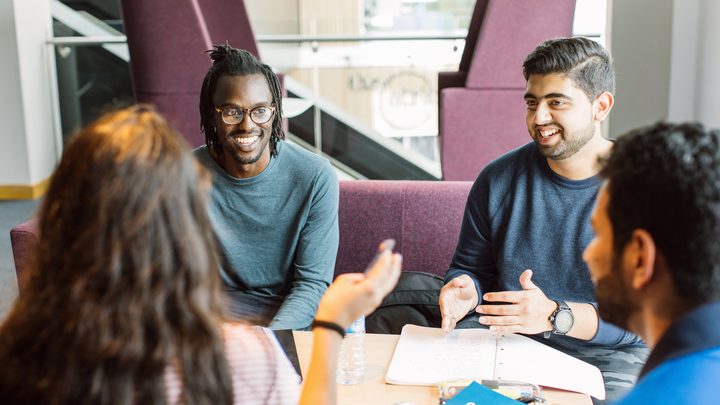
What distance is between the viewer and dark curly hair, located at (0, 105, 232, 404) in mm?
888

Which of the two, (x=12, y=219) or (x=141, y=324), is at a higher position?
(x=141, y=324)

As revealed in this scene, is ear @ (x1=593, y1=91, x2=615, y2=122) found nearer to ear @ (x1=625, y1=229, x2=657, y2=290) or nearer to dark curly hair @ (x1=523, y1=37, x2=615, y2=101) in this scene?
dark curly hair @ (x1=523, y1=37, x2=615, y2=101)

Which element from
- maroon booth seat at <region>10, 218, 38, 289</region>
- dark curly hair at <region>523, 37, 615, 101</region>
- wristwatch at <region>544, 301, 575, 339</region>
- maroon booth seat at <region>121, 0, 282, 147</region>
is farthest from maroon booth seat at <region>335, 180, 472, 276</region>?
maroon booth seat at <region>121, 0, 282, 147</region>

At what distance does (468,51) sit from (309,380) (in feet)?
12.0

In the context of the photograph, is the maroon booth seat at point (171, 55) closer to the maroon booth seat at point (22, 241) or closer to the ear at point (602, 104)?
the maroon booth seat at point (22, 241)

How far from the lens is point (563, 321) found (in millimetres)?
1881

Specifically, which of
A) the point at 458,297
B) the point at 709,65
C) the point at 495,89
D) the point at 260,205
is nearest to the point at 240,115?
the point at 260,205

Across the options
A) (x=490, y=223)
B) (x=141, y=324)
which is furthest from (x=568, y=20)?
(x=141, y=324)

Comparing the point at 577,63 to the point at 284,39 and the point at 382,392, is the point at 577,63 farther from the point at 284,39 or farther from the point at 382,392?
the point at 284,39

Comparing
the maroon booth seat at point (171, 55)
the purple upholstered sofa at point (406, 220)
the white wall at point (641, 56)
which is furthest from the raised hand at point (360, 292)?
the white wall at point (641, 56)

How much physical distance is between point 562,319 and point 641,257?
0.85 m

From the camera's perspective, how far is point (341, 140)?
19.2 feet

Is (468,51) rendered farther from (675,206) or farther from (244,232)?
(675,206)

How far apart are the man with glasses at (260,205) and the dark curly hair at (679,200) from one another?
1323 mm
